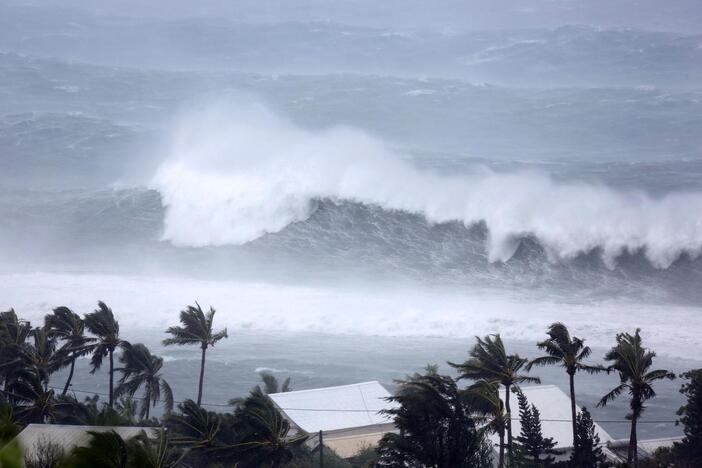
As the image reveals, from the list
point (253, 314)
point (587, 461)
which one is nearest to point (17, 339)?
point (253, 314)

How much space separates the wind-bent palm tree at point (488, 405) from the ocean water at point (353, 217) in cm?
661

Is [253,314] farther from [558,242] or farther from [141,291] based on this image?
[558,242]

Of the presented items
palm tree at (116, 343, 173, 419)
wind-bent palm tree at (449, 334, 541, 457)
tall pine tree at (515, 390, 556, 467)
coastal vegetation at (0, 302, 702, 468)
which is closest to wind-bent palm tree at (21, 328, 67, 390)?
coastal vegetation at (0, 302, 702, 468)

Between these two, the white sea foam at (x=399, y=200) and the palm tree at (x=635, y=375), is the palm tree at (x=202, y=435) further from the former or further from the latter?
the white sea foam at (x=399, y=200)

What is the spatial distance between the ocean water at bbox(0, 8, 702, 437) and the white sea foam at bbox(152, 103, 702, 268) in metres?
0.15

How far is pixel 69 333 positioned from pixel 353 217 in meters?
26.8

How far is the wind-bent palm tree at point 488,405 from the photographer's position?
Answer: 17.2 metres

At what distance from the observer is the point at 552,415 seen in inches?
858

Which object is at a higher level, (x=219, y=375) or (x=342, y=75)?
(x=342, y=75)

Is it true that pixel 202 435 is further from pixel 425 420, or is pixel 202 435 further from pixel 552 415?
pixel 552 415

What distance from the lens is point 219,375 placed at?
1083 inches

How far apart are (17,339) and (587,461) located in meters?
14.9

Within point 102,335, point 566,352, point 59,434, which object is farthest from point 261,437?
point 102,335

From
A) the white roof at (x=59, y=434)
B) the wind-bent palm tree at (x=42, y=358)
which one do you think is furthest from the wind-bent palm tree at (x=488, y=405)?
the wind-bent palm tree at (x=42, y=358)
